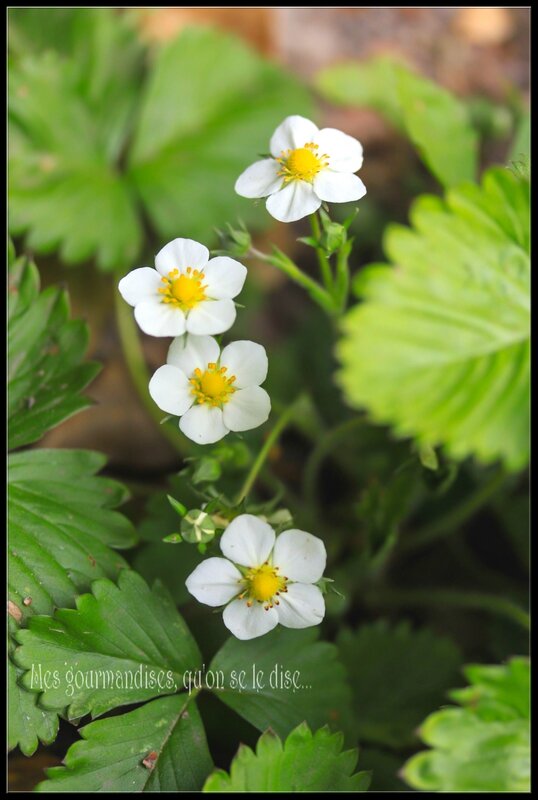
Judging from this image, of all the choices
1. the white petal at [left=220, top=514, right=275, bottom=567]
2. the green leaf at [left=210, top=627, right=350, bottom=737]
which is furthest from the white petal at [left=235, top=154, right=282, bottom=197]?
the green leaf at [left=210, top=627, right=350, bottom=737]

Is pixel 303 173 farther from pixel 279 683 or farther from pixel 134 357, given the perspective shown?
pixel 134 357

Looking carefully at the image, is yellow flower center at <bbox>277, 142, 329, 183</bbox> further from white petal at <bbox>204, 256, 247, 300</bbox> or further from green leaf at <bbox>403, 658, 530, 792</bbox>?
green leaf at <bbox>403, 658, 530, 792</bbox>

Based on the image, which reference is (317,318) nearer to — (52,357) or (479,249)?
(52,357)

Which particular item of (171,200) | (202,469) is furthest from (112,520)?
(171,200)

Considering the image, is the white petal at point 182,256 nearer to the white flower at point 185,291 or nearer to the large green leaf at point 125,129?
the white flower at point 185,291

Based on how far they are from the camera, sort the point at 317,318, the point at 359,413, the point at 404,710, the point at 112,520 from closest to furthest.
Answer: the point at 112,520
the point at 404,710
the point at 359,413
the point at 317,318

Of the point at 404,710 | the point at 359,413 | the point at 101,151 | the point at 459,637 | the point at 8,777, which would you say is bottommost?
the point at 8,777

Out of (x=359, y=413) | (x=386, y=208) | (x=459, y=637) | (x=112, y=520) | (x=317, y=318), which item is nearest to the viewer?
(x=112, y=520)
